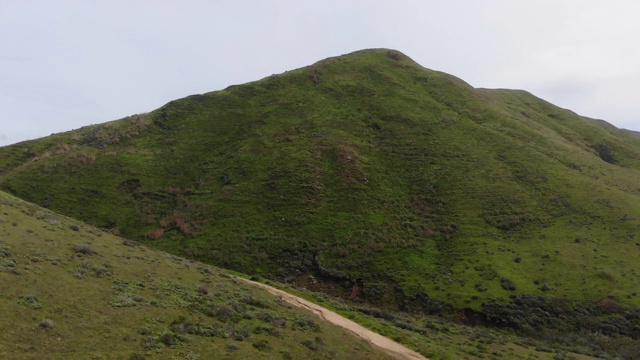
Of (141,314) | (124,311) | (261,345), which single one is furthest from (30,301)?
(261,345)

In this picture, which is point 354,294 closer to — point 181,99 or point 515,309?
point 515,309

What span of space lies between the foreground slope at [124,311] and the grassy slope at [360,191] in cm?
2084

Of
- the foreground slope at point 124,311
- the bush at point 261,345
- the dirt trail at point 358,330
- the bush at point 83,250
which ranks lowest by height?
the dirt trail at point 358,330

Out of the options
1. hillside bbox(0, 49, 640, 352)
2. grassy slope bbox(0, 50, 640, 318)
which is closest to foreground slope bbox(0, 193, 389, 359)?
→ hillside bbox(0, 49, 640, 352)

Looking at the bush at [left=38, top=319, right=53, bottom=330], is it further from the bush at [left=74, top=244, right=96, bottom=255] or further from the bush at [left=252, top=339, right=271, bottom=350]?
the bush at [left=74, top=244, right=96, bottom=255]

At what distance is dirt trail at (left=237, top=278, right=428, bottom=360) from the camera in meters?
27.9

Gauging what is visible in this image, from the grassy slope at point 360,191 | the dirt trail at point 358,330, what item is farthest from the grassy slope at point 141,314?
the grassy slope at point 360,191

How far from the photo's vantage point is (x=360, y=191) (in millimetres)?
64750

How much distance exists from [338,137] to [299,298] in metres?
43.4

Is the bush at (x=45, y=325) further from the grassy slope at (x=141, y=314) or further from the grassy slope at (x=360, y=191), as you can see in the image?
the grassy slope at (x=360, y=191)

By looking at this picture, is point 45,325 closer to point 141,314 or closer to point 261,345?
point 141,314

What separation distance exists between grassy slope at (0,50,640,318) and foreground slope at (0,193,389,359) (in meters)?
20.8

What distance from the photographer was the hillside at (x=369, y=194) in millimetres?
48125

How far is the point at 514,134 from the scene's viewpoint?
84.2 metres
